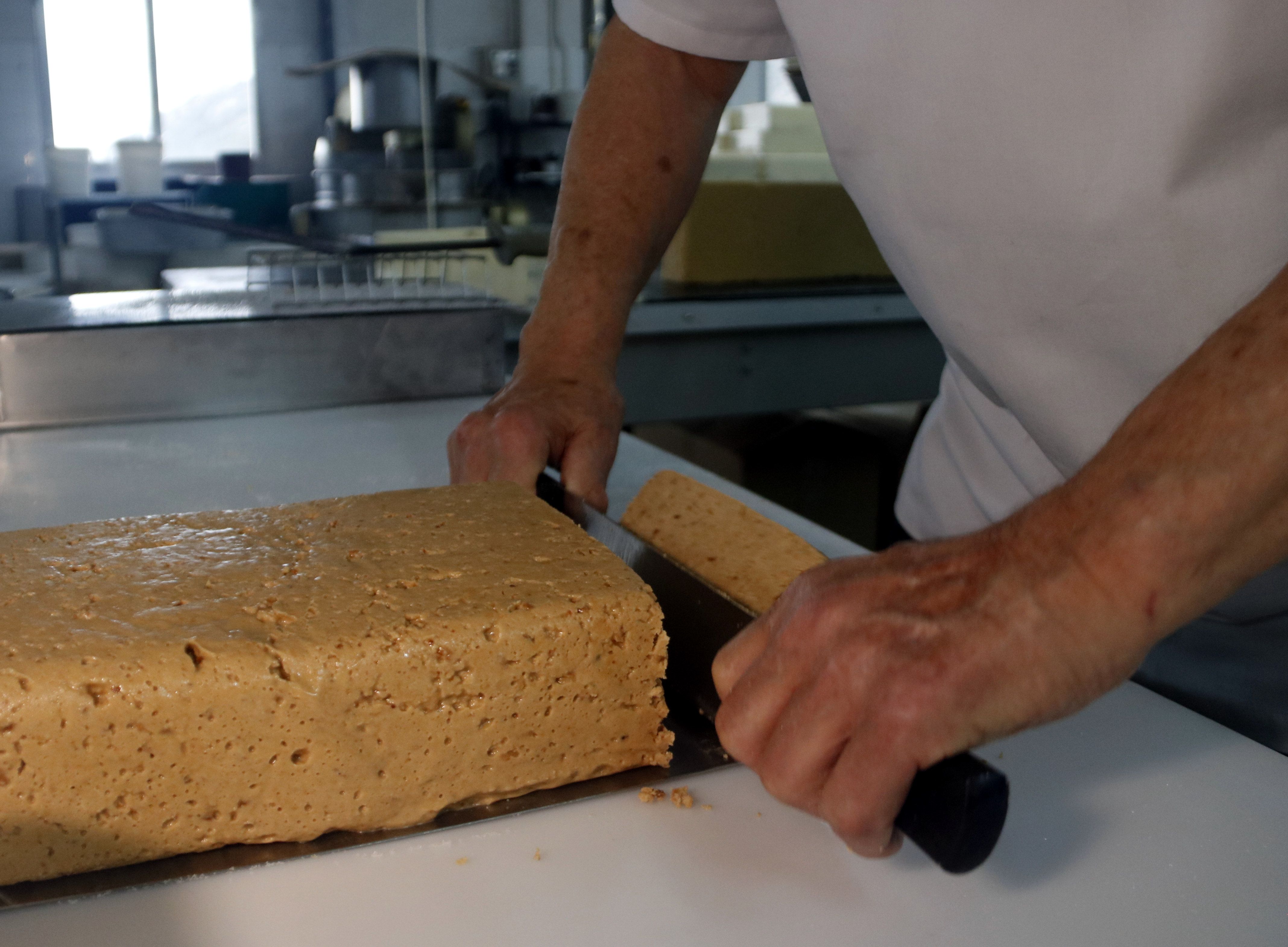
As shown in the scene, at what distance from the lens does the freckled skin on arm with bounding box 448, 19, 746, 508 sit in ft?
4.49

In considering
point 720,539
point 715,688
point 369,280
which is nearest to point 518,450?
point 720,539

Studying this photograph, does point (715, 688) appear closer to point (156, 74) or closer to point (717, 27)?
point (717, 27)

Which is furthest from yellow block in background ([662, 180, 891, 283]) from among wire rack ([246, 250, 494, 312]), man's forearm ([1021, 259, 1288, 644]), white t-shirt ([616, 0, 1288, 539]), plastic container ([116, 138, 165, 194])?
man's forearm ([1021, 259, 1288, 644])

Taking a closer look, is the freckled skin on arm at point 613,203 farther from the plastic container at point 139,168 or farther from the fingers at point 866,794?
the plastic container at point 139,168

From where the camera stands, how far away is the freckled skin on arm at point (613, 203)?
4.49ft

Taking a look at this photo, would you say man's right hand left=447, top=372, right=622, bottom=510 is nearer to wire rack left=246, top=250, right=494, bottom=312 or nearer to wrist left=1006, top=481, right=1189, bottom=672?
wrist left=1006, top=481, right=1189, bottom=672

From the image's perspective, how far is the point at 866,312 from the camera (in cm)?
293

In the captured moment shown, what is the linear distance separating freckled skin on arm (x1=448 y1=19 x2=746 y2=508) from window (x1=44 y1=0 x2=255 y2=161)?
4.23 ft

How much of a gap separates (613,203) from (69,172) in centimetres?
159

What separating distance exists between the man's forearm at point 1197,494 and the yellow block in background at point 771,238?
213 cm

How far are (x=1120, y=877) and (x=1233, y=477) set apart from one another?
0.93ft

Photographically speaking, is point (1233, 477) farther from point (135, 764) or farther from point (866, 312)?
point (866, 312)

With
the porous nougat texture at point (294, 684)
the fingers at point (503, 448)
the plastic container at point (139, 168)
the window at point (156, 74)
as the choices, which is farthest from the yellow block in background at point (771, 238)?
the porous nougat texture at point (294, 684)

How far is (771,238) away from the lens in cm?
287
